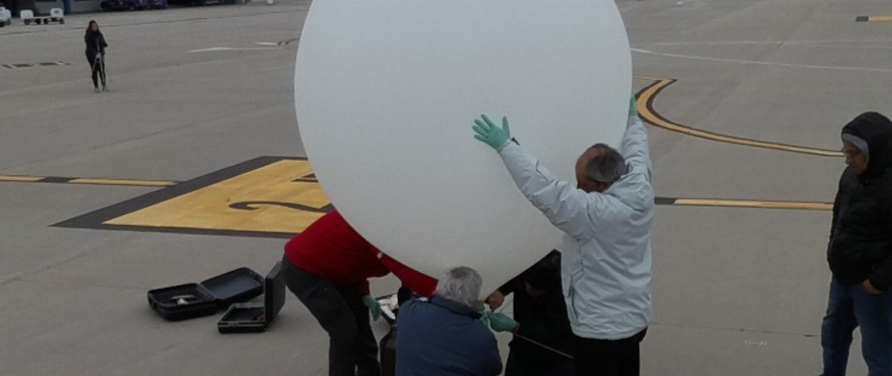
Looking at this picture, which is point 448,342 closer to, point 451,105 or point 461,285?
point 461,285

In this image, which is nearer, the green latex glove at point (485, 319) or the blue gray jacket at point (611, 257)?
the blue gray jacket at point (611, 257)

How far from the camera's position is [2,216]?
9.06 metres

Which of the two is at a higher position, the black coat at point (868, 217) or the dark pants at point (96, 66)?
the black coat at point (868, 217)

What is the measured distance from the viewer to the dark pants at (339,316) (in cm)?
472

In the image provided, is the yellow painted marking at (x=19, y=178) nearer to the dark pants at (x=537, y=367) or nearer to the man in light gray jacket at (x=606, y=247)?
the dark pants at (x=537, y=367)

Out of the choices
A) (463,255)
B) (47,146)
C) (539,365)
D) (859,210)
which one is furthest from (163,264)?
(47,146)

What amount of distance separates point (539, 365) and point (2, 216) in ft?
21.1

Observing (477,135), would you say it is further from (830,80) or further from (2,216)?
(830,80)

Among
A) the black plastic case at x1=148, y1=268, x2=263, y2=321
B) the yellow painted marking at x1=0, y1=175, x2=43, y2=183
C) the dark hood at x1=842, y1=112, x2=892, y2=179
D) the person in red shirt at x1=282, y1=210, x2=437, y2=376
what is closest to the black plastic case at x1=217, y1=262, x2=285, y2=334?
the black plastic case at x1=148, y1=268, x2=263, y2=321

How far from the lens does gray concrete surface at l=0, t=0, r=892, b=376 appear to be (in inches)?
224

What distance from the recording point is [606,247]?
3576 millimetres

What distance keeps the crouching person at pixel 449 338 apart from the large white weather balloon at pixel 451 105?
12cm

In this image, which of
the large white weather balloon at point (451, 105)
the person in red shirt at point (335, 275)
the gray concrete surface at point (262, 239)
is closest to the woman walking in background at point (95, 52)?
the gray concrete surface at point (262, 239)

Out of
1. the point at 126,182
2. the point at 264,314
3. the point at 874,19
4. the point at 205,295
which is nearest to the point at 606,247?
the point at 264,314
